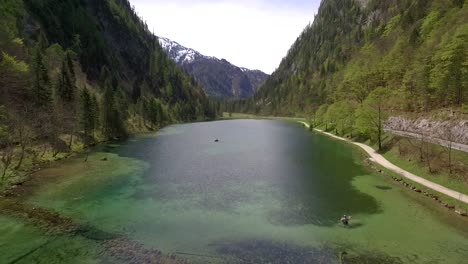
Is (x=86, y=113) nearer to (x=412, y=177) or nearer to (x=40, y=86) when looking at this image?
(x=40, y=86)

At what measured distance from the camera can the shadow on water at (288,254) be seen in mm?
29562

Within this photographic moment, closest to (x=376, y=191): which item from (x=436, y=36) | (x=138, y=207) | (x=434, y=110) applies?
(x=138, y=207)

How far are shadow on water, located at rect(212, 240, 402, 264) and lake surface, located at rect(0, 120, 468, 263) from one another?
9 cm

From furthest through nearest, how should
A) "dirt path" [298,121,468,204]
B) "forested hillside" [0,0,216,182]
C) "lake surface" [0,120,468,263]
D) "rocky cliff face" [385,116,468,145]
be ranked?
"forested hillside" [0,0,216,182] → "rocky cliff face" [385,116,468,145] → "dirt path" [298,121,468,204] → "lake surface" [0,120,468,263]

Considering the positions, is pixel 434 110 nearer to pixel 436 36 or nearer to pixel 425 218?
pixel 436 36

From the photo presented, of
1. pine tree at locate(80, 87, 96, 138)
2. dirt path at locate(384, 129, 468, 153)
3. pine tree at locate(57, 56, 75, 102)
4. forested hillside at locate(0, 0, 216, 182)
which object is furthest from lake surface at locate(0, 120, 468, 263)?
pine tree at locate(57, 56, 75, 102)

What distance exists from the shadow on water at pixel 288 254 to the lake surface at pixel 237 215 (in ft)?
0.31

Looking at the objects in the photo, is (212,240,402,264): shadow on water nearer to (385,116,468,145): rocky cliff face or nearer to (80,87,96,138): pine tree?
(385,116,468,145): rocky cliff face

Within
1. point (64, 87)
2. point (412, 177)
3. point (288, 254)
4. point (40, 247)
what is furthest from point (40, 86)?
point (412, 177)

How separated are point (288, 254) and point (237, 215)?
A: 11438 millimetres

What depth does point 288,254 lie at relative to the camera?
101 feet

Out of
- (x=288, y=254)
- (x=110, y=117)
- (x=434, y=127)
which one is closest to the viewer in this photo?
(x=288, y=254)

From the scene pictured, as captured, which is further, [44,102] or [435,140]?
[44,102]

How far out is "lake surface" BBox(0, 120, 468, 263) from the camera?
30.8 metres
